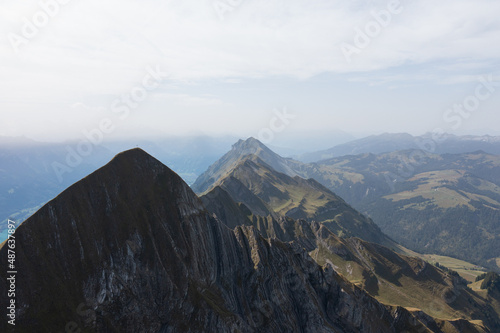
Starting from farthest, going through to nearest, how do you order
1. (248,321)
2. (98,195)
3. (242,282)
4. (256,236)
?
(256,236)
(242,282)
(248,321)
(98,195)

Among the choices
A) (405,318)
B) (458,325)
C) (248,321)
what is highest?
(248,321)

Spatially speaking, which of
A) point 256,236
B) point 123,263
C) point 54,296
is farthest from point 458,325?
point 54,296

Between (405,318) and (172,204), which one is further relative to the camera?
(405,318)

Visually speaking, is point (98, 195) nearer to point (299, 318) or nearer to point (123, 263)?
point (123, 263)

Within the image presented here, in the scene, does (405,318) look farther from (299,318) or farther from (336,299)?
(299,318)

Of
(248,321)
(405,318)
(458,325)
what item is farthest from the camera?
(458,325)

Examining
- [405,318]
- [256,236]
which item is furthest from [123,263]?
[405,318]

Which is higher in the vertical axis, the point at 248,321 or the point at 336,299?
the point at 248,321
